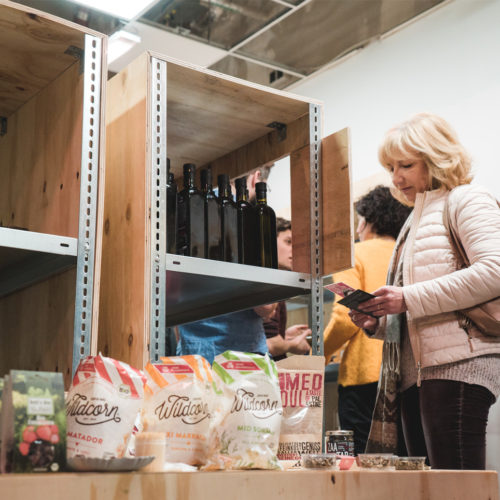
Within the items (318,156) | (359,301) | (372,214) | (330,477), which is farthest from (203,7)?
(330,477)

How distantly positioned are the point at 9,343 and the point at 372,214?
5.89 ft

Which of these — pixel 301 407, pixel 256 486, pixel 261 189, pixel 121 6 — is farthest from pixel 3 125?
pixel 121 6

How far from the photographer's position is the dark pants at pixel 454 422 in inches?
76.9

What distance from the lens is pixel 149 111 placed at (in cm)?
180

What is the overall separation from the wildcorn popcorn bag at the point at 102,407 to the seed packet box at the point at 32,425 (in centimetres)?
5

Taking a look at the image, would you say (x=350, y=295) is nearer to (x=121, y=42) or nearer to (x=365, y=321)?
(x=365, y=321)

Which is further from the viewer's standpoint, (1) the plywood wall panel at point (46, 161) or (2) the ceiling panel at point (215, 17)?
(2) the ceiling panel at point (215, 17)

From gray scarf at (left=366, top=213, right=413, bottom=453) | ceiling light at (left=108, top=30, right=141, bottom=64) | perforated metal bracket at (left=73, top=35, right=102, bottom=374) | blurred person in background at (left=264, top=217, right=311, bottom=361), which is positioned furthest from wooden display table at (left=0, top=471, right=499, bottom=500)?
ceiling light at (left=108, top=30, right=141, bottom=64)

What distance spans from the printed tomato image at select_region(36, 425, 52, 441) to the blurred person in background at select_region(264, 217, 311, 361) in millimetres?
2401

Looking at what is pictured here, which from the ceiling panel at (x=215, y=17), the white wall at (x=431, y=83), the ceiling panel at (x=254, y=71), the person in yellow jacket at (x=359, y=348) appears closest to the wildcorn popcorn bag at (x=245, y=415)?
the person in yellow jacket at (x=359, y=348)

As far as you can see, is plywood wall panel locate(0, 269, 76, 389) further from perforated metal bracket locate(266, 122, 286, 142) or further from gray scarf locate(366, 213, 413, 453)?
gray scarf locate(366, 213, 413, 453)

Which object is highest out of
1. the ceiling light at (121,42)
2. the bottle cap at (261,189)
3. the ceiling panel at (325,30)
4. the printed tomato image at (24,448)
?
the ceiling panel at (325,30)

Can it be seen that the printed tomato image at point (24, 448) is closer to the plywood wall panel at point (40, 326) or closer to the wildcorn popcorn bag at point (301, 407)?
the wildcorn popcorn bag at point (301, 407)

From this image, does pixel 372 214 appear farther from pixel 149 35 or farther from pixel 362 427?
pixel 149 35
